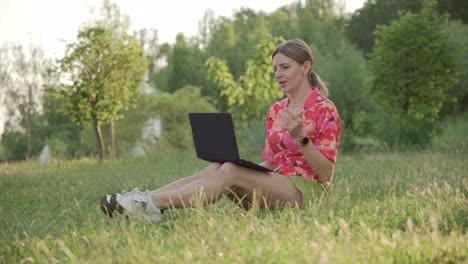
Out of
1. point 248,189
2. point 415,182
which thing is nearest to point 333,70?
point 415,182

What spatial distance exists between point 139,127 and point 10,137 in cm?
1075

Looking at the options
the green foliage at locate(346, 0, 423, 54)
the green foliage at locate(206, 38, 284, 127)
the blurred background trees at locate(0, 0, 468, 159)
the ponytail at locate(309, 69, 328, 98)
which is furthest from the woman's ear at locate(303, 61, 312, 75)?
the green foliage at locate(346, 0, 423, 54)

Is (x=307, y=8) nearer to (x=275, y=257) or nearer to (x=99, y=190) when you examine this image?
(x=99, y=190)

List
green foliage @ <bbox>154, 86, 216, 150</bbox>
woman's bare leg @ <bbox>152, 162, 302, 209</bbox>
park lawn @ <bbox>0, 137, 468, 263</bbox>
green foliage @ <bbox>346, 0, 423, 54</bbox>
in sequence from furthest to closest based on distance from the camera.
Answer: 1. green foliage @ <bbox>346, 0, 423, 54</bbox>
2. green foliage @ <bbox>154, 86, 216, 150</bbox>
3. woman's bare leg @ <bbox>152, 162, 302, 209</bbox>
4. park lawn @ <bbox>0, 137, 468, 263</bbox>

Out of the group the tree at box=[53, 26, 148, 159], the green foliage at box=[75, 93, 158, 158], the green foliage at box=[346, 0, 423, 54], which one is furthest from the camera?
the green foliage at box=[346, 0, 423, 54]

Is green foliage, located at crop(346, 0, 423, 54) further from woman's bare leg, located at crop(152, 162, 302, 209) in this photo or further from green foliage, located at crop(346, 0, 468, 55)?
woman's bare leg, located at crop(152, 162, 302, 209)

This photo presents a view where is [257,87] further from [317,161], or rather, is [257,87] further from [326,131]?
[317,161]

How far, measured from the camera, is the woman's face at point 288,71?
4.84 m

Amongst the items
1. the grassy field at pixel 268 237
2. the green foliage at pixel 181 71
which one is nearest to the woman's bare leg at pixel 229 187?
the grassy field at pixel 268 237

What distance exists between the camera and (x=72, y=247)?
3.59 m

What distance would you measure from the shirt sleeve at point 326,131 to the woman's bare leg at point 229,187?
374mm

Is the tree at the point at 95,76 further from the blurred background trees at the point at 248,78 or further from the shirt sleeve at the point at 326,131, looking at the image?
the shirt sleeve at the point at 326,131

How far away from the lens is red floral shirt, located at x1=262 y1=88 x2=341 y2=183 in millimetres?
4617

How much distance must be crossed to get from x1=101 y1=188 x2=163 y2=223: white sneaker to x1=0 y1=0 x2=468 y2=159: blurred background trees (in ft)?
33.4
